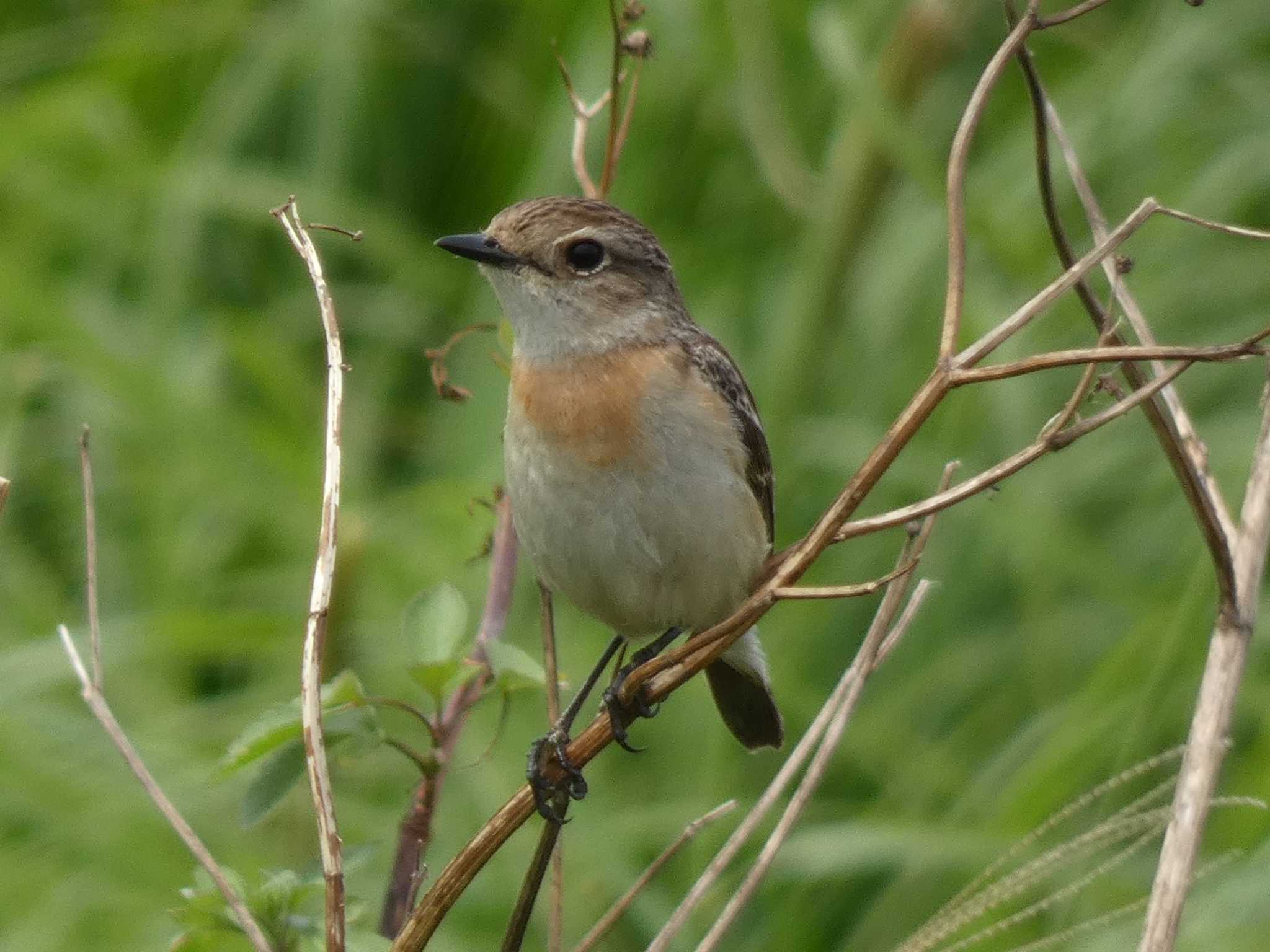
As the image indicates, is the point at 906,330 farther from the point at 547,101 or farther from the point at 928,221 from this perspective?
the point at 547,101

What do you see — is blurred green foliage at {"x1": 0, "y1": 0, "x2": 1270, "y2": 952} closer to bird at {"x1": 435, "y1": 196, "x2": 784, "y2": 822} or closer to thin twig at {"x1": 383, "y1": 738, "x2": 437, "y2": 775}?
bird at {"x1": 435, "y1": 196, "x2": 784, "y2": 822}

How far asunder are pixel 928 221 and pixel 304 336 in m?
2.09

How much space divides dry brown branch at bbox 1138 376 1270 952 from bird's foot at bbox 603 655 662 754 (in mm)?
659

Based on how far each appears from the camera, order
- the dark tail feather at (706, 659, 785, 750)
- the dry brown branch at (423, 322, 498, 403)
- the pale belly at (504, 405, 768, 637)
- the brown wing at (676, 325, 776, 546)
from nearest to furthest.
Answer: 1. the dry brown branch at (423, 322, 498, 403)
2. the pale belly at (504, 405, 768, 637)
3. the brown wing at (676, 325, 776, 546)
4. the dark tail feather at (706, 659, 785, 750)

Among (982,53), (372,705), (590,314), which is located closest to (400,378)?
(982,53)

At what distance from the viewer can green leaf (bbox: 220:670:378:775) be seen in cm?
211

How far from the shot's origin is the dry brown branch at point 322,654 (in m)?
1.90

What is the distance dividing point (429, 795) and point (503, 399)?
10.7 feet

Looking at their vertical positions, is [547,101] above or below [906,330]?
above

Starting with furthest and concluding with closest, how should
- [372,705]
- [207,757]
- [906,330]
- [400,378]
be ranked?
1. [400,378]
2. [906,330]
3. [207,757]
4. [372,705]

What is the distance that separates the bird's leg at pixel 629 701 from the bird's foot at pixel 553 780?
0.08 m

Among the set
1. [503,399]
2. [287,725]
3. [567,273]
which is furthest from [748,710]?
[503,399]

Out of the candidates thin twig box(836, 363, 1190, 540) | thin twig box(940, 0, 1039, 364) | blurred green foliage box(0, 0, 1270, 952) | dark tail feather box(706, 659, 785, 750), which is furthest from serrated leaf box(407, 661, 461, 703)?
dark tail feather box(706, 659, 785, 750)

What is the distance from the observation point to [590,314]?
346 centimetres
